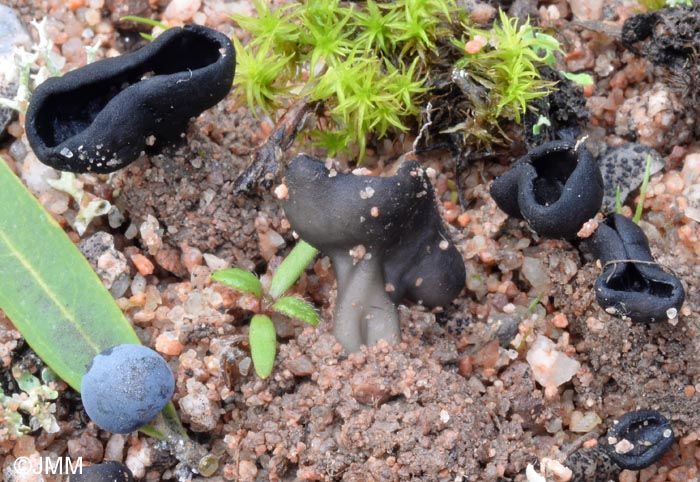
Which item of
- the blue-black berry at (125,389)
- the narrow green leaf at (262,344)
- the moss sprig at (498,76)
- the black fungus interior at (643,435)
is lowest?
the black fungus interior at (643,435)

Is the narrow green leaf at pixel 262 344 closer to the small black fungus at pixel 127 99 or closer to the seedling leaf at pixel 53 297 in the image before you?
the seedling leaf at pixel 53 297

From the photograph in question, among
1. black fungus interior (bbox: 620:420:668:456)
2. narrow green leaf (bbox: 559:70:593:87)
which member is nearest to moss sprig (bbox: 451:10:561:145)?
narrow green leaf (bbox: 559:70:593:87)

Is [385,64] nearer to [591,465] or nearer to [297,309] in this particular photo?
[297,309]

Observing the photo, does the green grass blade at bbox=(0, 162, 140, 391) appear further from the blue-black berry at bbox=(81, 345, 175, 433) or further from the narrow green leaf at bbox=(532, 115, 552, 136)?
the narrow green leaf at bbox=(532, 115, 552, 136)

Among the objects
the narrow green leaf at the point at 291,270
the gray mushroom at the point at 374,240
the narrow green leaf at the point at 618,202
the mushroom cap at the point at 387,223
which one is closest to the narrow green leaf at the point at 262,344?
the narrow green leaf at the point at 291,270
